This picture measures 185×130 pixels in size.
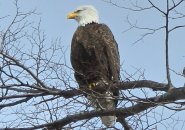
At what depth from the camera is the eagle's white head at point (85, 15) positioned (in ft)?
24.3

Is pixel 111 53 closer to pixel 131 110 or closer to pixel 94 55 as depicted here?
pixel 94 55

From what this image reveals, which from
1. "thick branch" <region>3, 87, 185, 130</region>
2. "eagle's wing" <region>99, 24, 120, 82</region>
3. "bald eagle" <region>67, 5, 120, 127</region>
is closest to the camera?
"thick branch" <region>3, 87, 185, 130</region>

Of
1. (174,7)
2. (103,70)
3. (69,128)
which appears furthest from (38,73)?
(174,7)

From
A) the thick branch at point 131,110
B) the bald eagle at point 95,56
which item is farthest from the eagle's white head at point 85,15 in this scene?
the thick branch at point 131,110

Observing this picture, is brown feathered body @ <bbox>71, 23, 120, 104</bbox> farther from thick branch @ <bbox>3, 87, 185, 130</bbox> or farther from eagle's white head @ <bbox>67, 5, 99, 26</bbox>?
thick branch @ <bbox>3, 87, 185, 130</bbox>

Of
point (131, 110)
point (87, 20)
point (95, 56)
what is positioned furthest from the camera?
point (87, 20)

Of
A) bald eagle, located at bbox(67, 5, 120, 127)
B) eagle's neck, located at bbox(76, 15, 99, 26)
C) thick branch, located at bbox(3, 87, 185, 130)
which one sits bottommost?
thick branch, located at bbox(3, 87, 185, 130)

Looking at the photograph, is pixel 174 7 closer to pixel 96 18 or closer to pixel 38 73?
pixel 38 73

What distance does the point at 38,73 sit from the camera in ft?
18.7

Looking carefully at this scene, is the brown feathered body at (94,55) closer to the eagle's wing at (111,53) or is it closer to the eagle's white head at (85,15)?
the eagle's wing at (111,53)

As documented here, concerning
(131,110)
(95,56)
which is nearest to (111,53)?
(95,56)

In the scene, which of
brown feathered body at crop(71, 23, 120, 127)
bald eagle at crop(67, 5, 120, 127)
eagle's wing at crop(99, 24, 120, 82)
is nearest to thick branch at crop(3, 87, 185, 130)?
bald eagle at crop(67, 5, 120, 127)

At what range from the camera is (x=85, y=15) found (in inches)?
295

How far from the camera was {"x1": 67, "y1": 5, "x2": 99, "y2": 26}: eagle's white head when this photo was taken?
740 cm
